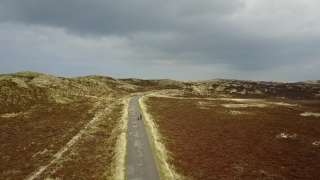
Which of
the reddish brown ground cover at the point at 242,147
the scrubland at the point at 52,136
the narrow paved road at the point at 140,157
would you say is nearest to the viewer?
the narrow paved road at the point at 140,157

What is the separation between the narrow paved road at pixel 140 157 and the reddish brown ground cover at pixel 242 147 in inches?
119

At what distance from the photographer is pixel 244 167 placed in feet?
83.9

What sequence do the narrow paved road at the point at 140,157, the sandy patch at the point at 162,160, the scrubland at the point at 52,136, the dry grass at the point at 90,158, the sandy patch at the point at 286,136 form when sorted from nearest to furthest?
the narrow paved road at the point at 140,157
the sandy patch at the point at 162,160
the dry grass at the point at 90,158
the scrubland at the point at 52,136
the sandy patch at the point at 286,136

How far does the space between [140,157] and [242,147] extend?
1550cm

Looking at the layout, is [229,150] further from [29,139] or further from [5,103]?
[5,103]

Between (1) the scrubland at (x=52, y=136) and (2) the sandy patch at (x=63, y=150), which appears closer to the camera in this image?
(2) the sandy patch at (x=63, y=150)

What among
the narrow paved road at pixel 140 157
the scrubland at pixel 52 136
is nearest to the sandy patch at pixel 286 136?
the narrow paved road at pixel 140 157

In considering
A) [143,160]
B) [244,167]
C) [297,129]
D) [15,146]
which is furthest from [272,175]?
[15,146]

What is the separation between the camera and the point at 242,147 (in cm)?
3284

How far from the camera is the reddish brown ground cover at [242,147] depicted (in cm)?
2434

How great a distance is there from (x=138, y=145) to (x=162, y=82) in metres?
Answer: 154

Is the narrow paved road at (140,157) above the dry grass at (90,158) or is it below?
above

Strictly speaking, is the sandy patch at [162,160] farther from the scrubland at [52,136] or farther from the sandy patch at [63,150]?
the sandy patch at [63,150]

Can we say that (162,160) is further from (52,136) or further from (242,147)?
(52,136)
